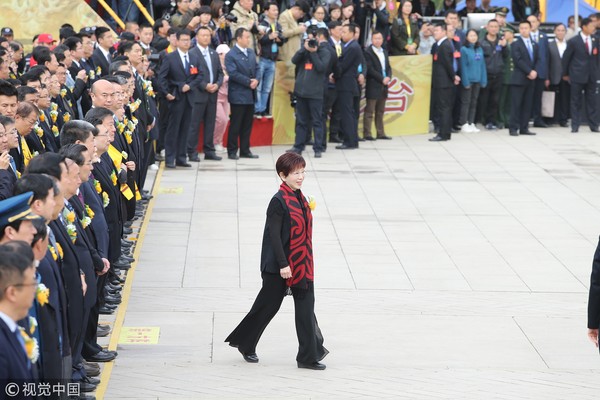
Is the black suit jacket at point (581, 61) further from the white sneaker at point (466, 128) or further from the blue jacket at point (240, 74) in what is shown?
the blue jacket at point (240, 74)

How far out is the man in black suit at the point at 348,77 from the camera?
20.6 meters

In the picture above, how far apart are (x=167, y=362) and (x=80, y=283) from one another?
178cm

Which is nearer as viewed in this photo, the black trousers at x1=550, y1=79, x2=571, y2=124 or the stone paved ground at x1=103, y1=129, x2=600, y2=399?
the stone paved ground at x1=103, y1=129, x2=600, y2=399

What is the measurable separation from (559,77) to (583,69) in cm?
56

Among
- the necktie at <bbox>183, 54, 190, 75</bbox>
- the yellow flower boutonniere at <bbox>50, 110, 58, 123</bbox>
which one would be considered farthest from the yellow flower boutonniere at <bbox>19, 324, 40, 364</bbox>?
the necktie at <bbox>183, 54, 190, 75</bbox>

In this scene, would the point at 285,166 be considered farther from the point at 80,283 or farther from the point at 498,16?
A: the point at 498,16

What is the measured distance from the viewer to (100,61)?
17.1 meters

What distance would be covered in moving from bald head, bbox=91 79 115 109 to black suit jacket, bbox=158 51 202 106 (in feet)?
21.4

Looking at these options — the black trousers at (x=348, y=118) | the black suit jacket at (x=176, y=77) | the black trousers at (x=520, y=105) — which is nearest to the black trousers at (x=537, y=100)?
the black trousers at (x=520, y=105)

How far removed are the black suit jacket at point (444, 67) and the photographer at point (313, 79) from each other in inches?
126

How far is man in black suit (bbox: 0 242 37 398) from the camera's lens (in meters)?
5.35

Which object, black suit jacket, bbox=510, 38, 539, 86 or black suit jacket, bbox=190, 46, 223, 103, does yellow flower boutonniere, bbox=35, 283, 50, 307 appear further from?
black suit jacket, bbox=510, 38, 539, 86

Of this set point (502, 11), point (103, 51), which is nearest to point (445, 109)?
point (502, 11)

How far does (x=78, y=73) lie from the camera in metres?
15.3
